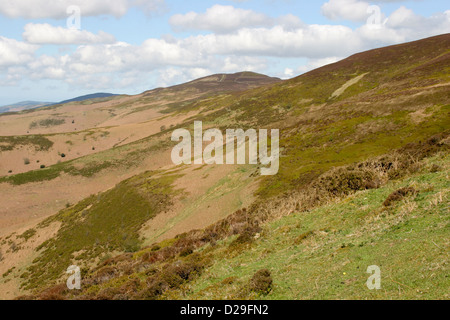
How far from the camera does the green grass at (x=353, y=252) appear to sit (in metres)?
9.71

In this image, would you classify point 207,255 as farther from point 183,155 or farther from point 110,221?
point 183,155

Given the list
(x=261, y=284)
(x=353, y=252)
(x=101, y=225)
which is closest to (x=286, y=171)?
(x=353, y=252)

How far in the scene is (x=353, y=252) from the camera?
12773 millimetres

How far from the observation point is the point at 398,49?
101375 mm

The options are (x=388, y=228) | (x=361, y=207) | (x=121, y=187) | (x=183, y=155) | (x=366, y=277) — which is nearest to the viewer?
(x=366, y=277)

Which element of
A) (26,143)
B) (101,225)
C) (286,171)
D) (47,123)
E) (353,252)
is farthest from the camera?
(47,123)

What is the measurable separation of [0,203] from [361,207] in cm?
6891

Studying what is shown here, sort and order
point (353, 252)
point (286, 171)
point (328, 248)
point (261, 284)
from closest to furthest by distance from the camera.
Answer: point (261, 284) → point (353, 252) → point (328, 248) → point (286, 171)

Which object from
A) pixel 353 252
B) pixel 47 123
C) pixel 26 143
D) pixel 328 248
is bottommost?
pixel 328 248

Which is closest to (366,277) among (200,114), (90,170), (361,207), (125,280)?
(361,207)

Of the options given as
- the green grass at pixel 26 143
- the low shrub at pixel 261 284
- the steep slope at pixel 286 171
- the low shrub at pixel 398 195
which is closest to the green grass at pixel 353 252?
the low shrub at pixel 261 284

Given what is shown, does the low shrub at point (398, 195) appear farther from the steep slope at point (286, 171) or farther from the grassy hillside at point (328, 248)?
the steep slope at point (286, 171)

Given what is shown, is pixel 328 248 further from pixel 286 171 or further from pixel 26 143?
pixel 26 143
